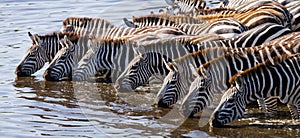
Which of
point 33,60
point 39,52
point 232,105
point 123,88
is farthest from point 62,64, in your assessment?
point 232,105

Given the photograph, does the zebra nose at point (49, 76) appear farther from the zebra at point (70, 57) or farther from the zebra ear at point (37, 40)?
the zebra ear at point (37, 40)

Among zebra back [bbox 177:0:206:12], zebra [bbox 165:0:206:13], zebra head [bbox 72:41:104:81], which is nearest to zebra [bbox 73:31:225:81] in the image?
zebra head [bbox 72:41:104:81]

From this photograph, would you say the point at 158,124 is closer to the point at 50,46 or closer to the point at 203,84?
the point at 203,84

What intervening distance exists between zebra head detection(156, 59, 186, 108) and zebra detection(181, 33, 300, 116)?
536 millimetres

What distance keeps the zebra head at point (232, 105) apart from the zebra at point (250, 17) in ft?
11.5

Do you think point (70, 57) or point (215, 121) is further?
point (70, 57)

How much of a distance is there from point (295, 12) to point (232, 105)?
15.6ft

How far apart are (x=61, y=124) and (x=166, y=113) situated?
4.69 ft

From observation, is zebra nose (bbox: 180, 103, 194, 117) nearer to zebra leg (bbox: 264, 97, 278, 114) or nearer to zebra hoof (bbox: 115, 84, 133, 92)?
zebra leg (bbox: 264, 97, 278, 114)

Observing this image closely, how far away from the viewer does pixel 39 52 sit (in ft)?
43.8

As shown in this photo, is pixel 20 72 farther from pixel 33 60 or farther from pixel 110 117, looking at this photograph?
pixel 110 117

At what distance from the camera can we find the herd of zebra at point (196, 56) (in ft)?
30.0

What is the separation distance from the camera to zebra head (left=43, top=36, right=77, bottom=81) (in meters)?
12.5

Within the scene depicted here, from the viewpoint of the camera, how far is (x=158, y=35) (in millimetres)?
12094
